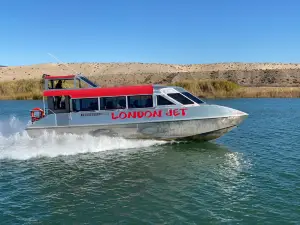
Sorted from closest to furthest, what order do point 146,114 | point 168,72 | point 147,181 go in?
point 147,181, point 146,114, point 168,72

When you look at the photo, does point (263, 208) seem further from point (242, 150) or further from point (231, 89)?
point (231, 89)

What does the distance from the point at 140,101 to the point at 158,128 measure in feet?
5.49

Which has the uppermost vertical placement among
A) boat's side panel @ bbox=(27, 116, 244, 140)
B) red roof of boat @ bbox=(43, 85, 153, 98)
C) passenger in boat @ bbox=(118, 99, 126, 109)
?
red roof of boat @ bbox=(43, 85, 153, 98)

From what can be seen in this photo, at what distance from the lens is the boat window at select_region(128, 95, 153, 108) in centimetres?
1677

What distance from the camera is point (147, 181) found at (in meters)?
11.8

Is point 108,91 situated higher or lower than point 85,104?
higher

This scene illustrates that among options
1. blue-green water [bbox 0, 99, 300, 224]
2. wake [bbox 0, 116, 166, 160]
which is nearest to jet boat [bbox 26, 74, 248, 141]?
wake [bbox 0, 116, 166, 160]

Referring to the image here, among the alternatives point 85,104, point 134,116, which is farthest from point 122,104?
point 85,104

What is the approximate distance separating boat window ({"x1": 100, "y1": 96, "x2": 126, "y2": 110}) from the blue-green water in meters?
1.69

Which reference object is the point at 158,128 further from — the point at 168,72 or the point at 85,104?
the point at 168,72

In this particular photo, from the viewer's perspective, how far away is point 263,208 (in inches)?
364

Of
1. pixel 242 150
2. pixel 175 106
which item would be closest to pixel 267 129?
pixel 242 150

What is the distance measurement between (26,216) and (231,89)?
162ft

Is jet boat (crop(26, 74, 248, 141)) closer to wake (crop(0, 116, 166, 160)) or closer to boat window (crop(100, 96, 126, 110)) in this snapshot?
boat window (crop(100, 96, 126, 110))
